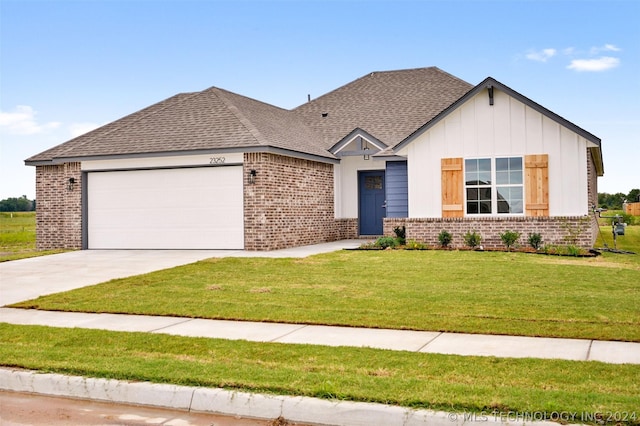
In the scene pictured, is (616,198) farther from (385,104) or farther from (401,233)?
(401,233)

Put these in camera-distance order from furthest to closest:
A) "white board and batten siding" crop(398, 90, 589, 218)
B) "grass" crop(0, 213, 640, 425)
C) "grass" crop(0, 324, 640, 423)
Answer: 1. "white board and batten siding" crop(398, 90, 589, 218)
2. "grass" crop(0, 213, 640, 425)
3. "grass" crop(0, 324, 640, 423)

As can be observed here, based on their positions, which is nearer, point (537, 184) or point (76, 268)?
point (76, 268)

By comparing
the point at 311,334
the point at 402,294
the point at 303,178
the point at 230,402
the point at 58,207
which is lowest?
the point at 230,402

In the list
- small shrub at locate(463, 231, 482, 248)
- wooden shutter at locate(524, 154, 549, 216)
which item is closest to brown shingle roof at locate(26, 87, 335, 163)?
small shrub at locate(463, 231, 482, 248)

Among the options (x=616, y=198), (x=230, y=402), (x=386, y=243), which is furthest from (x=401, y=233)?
(x=616, y=198)

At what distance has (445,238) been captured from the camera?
64.2 ft

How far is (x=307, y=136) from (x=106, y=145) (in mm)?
7347

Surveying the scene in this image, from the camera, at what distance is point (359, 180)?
992 inches

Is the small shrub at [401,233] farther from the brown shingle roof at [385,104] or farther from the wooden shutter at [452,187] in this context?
the brown shingle roof at [385,104]

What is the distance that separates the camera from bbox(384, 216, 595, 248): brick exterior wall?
18.7 m

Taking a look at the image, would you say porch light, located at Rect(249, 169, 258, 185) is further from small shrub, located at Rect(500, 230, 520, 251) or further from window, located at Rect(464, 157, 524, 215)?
small shrub, located at Rect(500, 230, 520, 251)

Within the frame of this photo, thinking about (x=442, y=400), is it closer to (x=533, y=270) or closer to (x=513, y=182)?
(x=533, y=270)

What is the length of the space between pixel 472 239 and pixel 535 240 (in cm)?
176

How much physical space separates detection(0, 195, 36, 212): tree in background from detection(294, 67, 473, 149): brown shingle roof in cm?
6446
